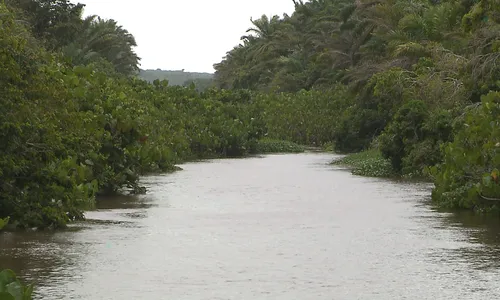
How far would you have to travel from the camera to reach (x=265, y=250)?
1334 cm

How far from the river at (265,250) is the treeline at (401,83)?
5.02 ft

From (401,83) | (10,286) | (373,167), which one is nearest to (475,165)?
(373,167)

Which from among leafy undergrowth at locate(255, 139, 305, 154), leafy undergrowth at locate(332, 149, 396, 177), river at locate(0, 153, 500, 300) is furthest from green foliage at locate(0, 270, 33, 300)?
leafy undergrowth at locate(255, 139, 305, 154)

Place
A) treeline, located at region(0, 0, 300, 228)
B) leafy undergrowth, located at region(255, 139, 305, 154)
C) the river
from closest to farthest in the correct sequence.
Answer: the river → treeline, located at region(0, 0, 300, 228) → leafy undergrowth, located at region(255, 139, 305, 154)

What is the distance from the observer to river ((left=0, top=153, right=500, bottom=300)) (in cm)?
1052

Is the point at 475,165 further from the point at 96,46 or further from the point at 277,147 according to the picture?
the point at 96,46

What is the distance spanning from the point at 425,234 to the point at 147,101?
2671cm

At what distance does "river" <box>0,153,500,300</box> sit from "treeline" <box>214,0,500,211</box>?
5.02 ft

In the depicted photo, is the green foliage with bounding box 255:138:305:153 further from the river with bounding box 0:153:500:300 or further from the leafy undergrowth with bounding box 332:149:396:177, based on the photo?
the river with bounding box 0:153:500:300

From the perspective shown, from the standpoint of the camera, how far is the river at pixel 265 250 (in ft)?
34.5

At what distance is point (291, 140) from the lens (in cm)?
5788

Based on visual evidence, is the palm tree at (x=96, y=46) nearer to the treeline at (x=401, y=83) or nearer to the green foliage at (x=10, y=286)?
the treeline at (x=401, y=83)

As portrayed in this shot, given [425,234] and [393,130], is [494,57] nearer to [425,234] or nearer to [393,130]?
[393,130]

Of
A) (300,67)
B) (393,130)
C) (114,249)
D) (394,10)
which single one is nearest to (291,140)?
(394,10)
